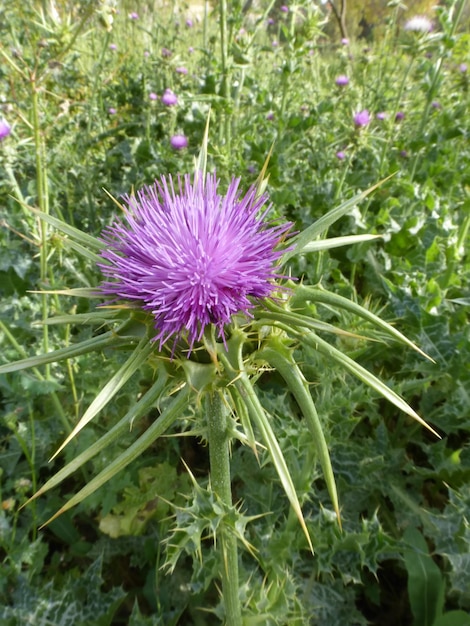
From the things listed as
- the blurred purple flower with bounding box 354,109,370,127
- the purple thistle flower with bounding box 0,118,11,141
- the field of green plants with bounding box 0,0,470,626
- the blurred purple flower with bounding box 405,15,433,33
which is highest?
the blurred purple flower with bounding box 405,15,433,33

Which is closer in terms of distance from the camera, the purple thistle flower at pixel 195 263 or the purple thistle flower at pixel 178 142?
the purple thistle flower at pixel 195 263

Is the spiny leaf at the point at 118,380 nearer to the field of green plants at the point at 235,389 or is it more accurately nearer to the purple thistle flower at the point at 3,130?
the field of green plants at the point at 235,389

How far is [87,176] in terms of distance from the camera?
2.60 m

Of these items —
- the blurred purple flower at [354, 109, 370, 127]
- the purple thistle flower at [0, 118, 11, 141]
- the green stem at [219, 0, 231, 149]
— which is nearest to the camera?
the purple thistle flower at [0, 118, 11, 141]

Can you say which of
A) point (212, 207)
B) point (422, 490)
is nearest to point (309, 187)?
point (422, 490)

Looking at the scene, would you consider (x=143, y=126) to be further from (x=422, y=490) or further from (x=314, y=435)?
(x=314, y=435)

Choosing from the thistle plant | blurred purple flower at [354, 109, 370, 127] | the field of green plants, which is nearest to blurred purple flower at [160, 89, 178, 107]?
the field of green plants

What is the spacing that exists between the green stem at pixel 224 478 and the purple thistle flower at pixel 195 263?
17 centimetres

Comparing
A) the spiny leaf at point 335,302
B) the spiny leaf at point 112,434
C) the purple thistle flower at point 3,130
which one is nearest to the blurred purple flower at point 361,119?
the purple thistle flower at point 3,130

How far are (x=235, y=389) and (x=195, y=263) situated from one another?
26cm

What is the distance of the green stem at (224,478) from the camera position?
0.97 m

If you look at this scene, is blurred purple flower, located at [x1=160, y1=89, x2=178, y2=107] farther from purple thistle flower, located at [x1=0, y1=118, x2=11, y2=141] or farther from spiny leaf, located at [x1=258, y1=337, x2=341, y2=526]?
spiny leaf, located at [x1=258, y1=337, x2=341, y2=526]

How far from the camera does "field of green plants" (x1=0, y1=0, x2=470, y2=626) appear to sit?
0.92 meters

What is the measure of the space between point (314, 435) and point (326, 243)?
0.46 m
